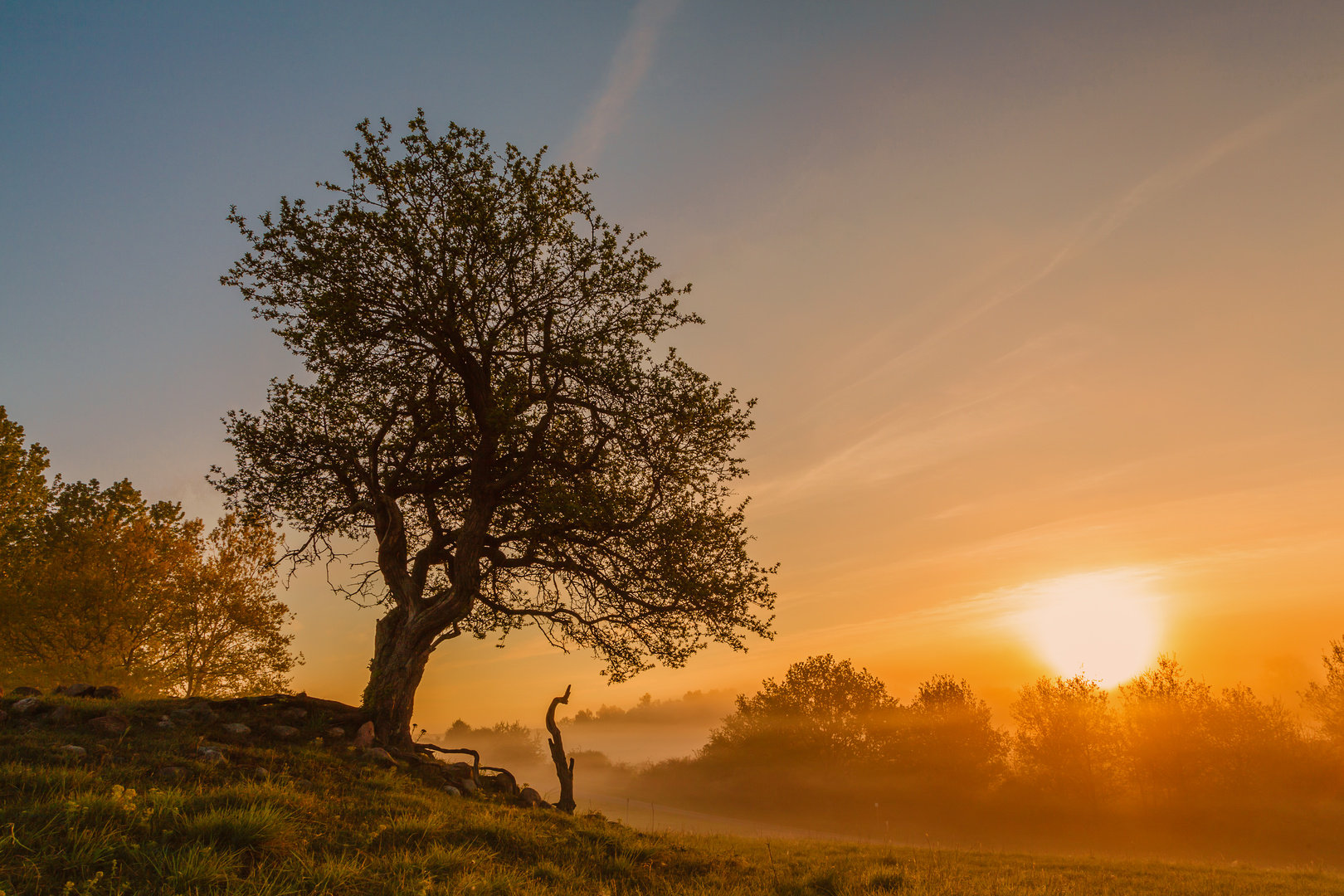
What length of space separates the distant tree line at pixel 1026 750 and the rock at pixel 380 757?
81.5 meters

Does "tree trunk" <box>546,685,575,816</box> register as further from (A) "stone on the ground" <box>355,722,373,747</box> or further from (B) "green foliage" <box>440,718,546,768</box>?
(B) "green foliage" <box>440,718,546,768</box>

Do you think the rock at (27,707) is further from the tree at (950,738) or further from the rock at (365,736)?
the tree at (950,738)

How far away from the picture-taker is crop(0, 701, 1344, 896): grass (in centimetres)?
734

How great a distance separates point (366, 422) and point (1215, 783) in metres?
92.4

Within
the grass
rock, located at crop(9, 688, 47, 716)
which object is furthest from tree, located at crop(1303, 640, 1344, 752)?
rock, located at crop(9, 688, 47, 716)

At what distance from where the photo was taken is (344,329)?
19438mm

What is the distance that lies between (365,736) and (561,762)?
21.5ft

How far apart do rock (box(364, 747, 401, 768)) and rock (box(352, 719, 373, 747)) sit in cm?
30

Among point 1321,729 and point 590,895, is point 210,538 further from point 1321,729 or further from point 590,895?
point 1321,729

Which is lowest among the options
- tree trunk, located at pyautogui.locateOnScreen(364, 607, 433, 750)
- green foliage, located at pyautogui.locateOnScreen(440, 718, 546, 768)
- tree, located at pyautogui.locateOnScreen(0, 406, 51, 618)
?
green foliage, located at pyautogui.locateOnScreen(440, 718, 546, 768)

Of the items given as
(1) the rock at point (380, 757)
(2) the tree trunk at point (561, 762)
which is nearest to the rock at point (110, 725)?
(1) the rock at point (380, 757)

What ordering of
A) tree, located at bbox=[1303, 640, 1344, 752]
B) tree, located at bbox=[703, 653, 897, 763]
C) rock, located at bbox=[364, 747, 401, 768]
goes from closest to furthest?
1. rock, located at bbox=[364, 747, 401, 768]
2. tree, located at bbox=[1303, 640, 1344, 752]
3. tree, located at bbox=[703, 653, 897, 763]

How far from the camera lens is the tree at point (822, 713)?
8844 centimetres

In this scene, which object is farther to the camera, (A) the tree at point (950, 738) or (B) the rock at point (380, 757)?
(A) the tree at point (950, 738)
